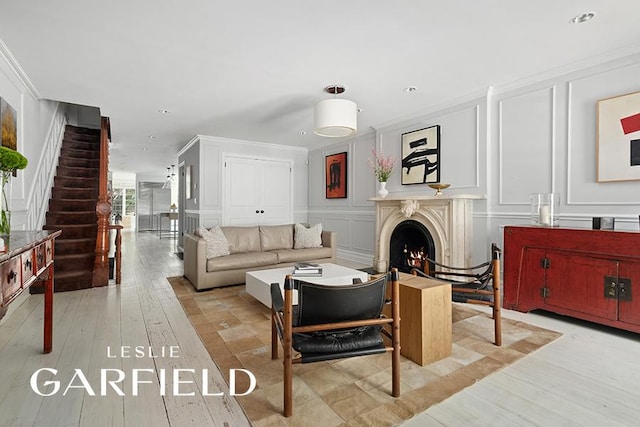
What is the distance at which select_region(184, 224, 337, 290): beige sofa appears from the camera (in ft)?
12.6

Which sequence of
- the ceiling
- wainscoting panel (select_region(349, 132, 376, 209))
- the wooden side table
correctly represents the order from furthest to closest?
wainscoting panel (select_region(349, 132, 376, 209)) < the ceiling < the wooden side table

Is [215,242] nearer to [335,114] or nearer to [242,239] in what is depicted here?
[242,239]

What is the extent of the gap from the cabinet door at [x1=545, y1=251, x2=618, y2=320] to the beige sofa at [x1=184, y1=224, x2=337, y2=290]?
2.86 meters

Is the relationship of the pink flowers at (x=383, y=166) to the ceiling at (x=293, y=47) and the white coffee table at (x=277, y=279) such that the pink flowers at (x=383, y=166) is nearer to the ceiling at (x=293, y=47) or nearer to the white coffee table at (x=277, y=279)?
the ceiling at (x=293, y=47)

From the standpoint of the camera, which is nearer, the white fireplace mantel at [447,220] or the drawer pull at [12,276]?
the drawer pull at [12,276]

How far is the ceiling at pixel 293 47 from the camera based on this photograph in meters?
2.26

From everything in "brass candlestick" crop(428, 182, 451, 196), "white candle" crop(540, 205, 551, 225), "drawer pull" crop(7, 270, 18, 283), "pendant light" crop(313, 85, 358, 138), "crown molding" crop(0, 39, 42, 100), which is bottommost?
"drawer pull" crop(7, 270, 18, 283)

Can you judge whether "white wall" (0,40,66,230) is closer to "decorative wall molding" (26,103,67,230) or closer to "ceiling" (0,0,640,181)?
"decorative wall molding" (26,103,67,230)

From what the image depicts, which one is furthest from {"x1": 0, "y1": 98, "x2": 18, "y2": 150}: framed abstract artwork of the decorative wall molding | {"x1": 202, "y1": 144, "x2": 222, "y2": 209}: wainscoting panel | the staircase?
{"x1": 202, "y1": 144, "x2": 222, "y2": 209}: wainscoting panel

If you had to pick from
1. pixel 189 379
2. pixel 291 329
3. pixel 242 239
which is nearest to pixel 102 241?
pixel 242 239

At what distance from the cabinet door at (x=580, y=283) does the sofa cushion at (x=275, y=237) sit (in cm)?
335

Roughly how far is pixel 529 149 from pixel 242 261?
3.65 metres

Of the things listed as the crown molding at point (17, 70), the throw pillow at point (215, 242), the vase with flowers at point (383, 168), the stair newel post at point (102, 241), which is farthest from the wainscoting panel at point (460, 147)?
the crown molding at point (17, 70)

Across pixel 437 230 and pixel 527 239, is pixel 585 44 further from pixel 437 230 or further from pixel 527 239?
pixel 437 230
